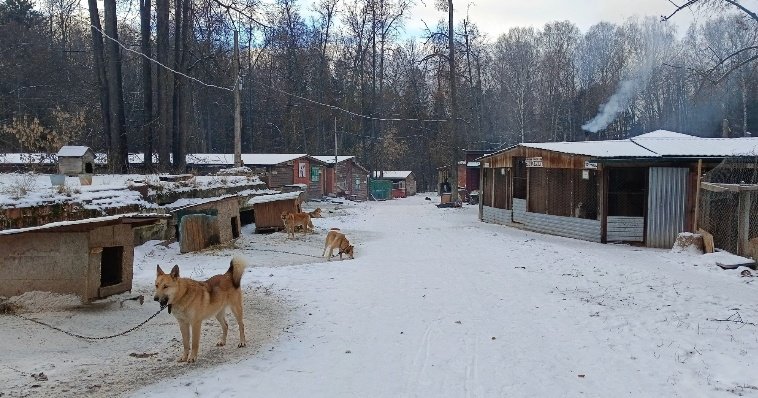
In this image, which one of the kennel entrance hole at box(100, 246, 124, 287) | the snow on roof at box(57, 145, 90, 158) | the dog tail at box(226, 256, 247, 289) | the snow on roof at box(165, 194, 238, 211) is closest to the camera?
the dog tail at box(226, 256, 247, 289)

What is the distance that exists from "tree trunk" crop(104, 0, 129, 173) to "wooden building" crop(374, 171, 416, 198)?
112 ft

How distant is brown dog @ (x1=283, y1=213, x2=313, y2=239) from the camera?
59.3 ft

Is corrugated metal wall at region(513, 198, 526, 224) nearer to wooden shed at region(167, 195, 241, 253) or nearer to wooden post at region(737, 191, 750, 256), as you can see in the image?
wooden post at region(737, 191, 750, 256)

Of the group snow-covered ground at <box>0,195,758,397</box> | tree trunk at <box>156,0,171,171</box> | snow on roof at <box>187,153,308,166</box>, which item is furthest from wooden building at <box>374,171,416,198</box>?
snow-covered ground at <box>0,195,758,397</box>

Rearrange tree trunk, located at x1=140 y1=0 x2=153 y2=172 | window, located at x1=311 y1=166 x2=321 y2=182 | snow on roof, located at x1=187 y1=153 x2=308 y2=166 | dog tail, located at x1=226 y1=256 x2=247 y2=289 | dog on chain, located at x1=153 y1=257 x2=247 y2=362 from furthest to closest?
window, located at x1=311 y1=166 x2=321 y2=182 → snow on roof, located at x1=187 y1=153 x2=308 y2=166 → tree trunk, located at x1=140 y1=0 x2=153 y2=172 → dog tail, located at x1=226 y1=256 x2=247 y2=289 → dog on chain, located at x1=153 y1=257 x2=247 y2=362

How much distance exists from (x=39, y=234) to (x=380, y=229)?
48.1 ft

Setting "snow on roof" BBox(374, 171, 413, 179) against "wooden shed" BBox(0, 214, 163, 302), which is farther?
"snow on roof" BBox(374, 171, 413, 179)

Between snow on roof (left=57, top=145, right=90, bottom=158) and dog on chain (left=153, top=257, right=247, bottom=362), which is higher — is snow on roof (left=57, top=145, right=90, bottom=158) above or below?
above

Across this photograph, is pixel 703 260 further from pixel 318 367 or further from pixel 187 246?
pixel 187 246

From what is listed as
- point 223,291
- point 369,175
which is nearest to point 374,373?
point 223,291

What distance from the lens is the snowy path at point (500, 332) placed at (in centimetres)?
562

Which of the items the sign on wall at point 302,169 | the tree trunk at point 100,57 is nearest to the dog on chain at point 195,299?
the tree trunk at point 100,57

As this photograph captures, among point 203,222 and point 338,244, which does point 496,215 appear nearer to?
point 338,244

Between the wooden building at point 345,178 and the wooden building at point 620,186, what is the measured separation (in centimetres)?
2473
